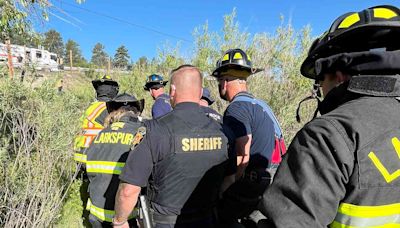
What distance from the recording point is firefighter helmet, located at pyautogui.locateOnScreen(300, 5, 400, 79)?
1.10m

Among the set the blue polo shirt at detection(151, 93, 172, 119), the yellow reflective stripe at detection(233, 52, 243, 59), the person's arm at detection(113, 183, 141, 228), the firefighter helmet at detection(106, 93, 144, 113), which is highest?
the yellow reflective stripe at detection(233, 52, 243, 59)

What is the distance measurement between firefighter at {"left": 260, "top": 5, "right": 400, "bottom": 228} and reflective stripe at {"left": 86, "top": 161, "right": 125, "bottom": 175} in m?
2.15

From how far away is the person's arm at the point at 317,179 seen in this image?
988 millimetres

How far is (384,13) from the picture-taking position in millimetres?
1144

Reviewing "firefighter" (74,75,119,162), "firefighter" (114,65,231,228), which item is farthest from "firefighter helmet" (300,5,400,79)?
"firefighter" (74,75,119,162)

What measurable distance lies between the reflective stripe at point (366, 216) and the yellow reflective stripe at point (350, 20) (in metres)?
0.69

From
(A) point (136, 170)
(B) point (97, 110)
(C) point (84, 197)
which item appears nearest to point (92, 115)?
(B) point (97, 110)

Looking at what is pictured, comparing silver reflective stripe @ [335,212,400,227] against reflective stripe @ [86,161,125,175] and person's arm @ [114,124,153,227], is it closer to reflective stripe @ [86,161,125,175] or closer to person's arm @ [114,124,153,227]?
person's arm @ [114,124,153,227]

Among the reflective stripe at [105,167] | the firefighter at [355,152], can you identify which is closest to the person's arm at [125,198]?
the reflective stripe at [105,167]

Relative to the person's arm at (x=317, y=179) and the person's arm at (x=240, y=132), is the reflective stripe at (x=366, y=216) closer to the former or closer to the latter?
the person's arm at (x=317, y=179)

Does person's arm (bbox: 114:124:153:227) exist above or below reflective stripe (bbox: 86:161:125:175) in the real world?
above

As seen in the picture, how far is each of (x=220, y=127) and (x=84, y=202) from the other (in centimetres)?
366

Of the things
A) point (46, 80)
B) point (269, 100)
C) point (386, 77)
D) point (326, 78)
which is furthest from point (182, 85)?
point (269, 100)

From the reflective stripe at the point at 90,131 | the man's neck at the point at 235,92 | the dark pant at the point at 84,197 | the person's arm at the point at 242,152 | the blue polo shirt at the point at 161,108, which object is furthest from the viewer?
the blue polo shirt at the point at 161,108
